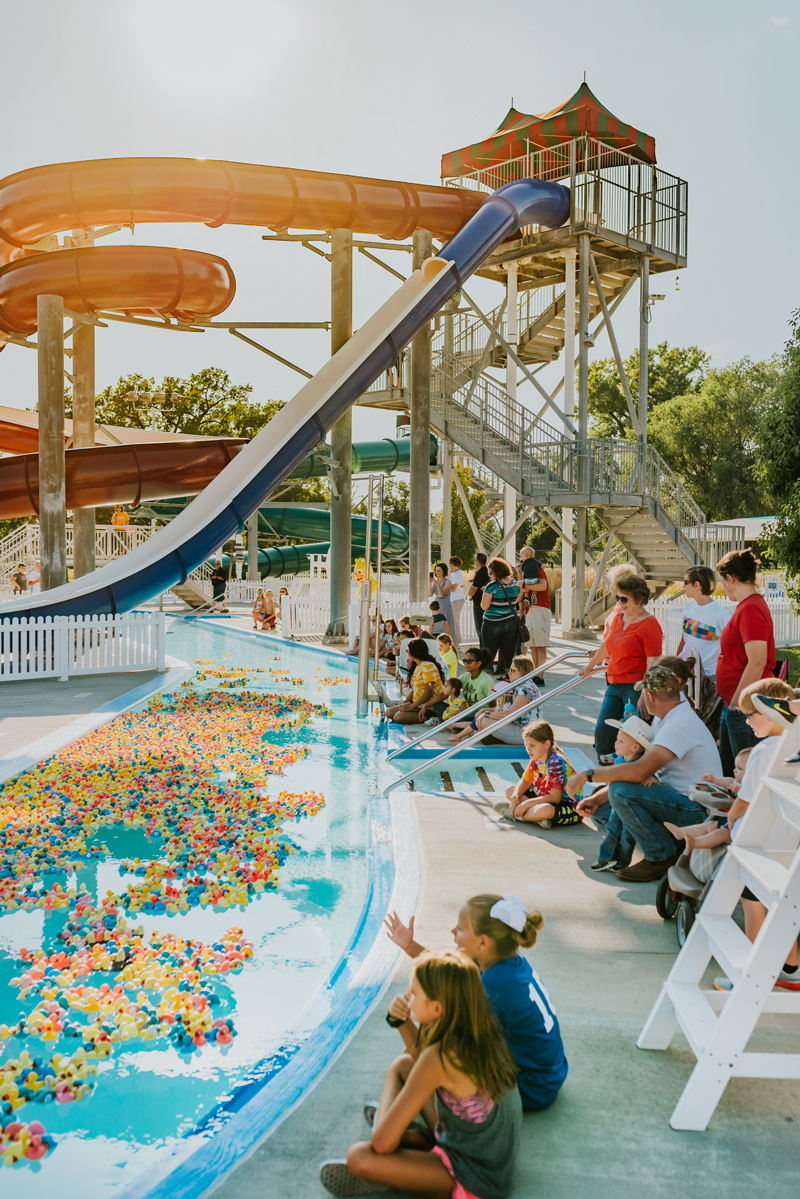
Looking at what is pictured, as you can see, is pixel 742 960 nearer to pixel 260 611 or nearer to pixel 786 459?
pixel 786 459

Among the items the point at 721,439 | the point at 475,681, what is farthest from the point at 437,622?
the point at 721,439

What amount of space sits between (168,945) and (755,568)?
3747 millimetres

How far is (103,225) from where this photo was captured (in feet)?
51.1

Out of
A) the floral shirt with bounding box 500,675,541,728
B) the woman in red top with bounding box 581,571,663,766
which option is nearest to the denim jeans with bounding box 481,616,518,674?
the floral shirt with bounding box 500,675,541,728

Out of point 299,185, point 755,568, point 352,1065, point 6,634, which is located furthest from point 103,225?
point 352,1065

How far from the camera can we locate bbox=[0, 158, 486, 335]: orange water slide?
14906 millimetres

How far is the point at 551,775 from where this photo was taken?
5.96 m

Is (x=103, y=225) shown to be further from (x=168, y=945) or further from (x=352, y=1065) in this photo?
(x=352, y=1065)

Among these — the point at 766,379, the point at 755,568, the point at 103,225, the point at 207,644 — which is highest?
the point at 766,379

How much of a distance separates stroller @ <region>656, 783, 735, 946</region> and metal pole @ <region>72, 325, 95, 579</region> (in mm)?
15318

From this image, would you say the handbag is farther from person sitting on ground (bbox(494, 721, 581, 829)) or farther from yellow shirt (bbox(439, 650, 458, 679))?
person sitting on ground (bbox(494, 721, 581, 829))

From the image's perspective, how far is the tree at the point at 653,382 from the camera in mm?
58906

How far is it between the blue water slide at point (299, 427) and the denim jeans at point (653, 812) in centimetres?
1078

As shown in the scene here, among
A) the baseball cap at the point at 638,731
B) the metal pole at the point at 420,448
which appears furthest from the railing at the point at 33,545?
the baseball cap at the point at 638,731
